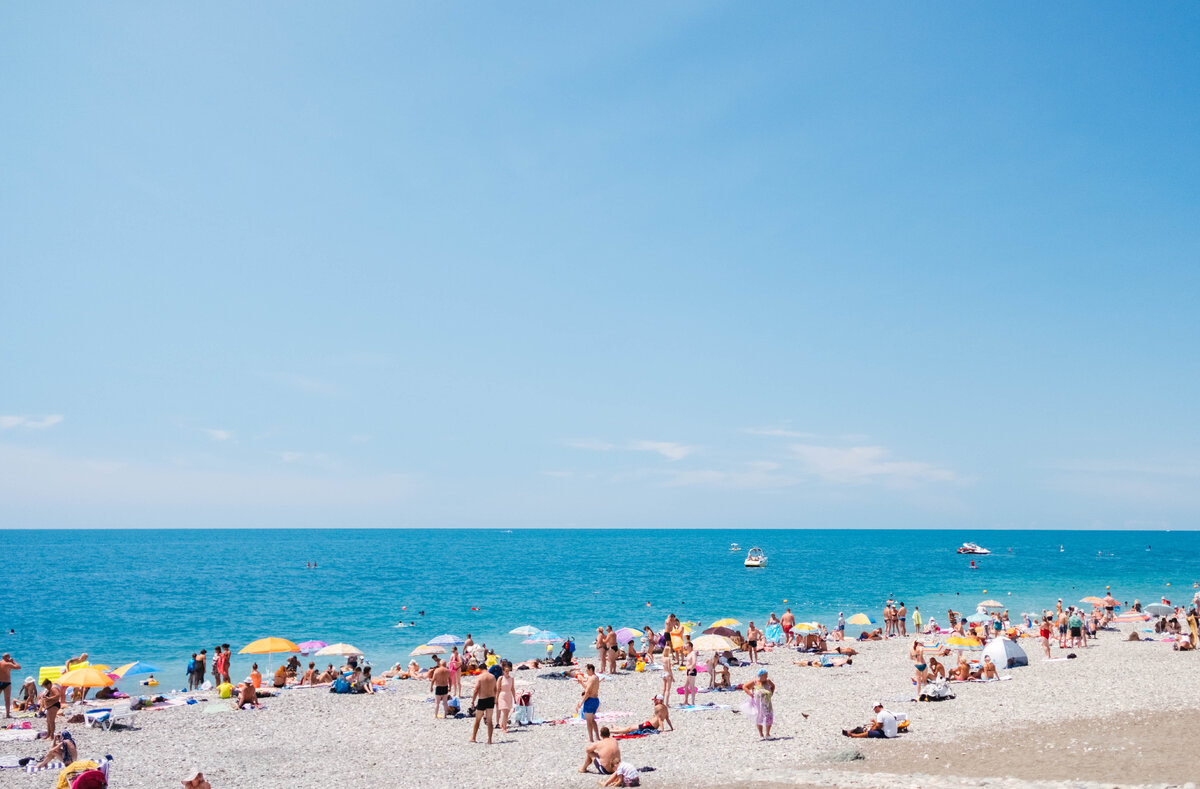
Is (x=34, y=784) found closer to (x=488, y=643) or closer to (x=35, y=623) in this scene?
(x=488, y=643)

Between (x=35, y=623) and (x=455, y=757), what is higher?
(x=455, y=757)

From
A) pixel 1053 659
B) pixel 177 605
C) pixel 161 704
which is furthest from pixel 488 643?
pixel 177 605

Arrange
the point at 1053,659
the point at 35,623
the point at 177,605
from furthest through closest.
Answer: the point at 177,605 → the point at 35,623 → the point at 1053,659

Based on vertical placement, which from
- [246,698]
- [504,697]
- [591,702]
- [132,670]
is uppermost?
[591,702]

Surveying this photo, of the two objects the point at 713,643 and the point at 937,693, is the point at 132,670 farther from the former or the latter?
the point at 937,693

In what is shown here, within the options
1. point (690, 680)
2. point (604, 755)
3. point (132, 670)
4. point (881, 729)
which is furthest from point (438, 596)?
point (604, 755)

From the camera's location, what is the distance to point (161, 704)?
70.7 feet

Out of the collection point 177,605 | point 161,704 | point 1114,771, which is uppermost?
point 1114,771

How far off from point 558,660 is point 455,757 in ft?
44.2

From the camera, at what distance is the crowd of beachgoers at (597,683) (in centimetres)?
1634

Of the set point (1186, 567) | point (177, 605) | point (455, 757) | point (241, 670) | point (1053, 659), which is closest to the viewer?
point (455, 757)

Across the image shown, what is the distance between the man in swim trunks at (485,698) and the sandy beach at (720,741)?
19.0 inches

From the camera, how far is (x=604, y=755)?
13.8 metres

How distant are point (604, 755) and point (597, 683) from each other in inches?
79.9
